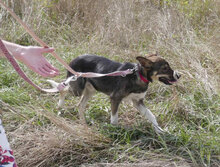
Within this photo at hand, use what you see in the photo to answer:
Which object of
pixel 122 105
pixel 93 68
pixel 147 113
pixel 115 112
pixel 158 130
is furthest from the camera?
pixel 122 105

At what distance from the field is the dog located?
7.1 inches

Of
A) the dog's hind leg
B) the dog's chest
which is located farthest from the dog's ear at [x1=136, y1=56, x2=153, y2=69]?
the dog's hind leg

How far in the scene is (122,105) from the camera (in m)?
4.92

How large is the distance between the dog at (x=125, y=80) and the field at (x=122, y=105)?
179 mm

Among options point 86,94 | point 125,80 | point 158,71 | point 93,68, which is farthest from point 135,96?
point 86,94

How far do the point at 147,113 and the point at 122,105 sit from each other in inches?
29.4

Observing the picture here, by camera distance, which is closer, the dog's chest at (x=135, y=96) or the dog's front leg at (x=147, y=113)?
the dog's front leg at (x=147, y=113)

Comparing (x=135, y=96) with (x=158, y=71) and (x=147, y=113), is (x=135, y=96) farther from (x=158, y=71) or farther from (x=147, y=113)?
(x=158, y=71)

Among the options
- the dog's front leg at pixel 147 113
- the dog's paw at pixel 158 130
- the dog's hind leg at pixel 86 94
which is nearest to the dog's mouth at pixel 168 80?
the dog's front leg at pixel 147 113

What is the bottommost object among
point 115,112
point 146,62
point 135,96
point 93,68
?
point 115,112

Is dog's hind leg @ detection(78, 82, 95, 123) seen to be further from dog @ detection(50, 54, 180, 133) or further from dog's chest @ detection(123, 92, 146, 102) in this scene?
dog's chest @ detection(123, 92, 146, 102)

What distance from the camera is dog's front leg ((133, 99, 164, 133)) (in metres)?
4.00

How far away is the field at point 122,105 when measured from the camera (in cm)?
357

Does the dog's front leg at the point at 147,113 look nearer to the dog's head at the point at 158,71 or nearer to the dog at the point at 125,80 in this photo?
the dog at the point at 125,80
